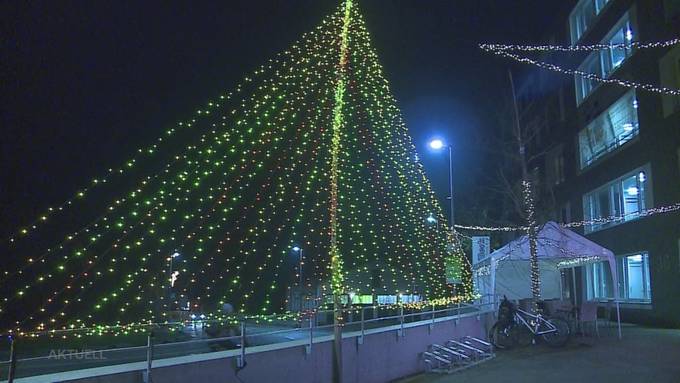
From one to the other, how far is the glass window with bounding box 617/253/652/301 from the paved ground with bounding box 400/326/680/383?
645cm

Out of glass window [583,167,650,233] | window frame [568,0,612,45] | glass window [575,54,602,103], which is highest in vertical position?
window frame [568,0,612,45]

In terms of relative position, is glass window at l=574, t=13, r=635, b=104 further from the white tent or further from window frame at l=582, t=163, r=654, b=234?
the white tent

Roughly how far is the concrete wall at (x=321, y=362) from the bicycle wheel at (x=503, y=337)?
0.95m

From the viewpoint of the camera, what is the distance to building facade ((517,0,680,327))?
66.0 feet

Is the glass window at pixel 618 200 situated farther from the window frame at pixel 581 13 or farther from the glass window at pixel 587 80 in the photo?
the window frame at pixel 581 13

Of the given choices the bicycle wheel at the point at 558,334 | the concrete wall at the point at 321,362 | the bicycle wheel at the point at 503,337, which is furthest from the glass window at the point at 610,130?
the concrete wall at the point at 321,362

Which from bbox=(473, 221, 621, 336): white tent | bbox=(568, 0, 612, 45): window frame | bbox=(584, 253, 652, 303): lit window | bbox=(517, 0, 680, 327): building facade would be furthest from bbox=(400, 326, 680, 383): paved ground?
bbox=(568, 0, 612, 45): window frame

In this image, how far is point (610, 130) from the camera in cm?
2536

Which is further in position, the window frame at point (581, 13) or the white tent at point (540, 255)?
the window frame at point (581, 13)

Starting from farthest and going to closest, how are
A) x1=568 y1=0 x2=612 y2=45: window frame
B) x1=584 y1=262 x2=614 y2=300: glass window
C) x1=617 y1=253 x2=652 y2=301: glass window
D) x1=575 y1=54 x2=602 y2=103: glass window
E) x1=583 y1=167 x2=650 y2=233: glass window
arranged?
1. x1=575 y1=54 x2=602 y2=103: glass window
2. x1=568 y1=0 x2=612 y2=45: window frame
3. x1=584 y1=262 x2=614 y2=300: glass window
4. x1=583 y1=167 x2=650 y2=233: glass window
5. x1=617 y1=253 x2=652 y2=301: glass window

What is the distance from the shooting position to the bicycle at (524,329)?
50.3ft

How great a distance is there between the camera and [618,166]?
2398cm

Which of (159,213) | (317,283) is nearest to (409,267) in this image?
(317,283)

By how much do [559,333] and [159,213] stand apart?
32.3ft
